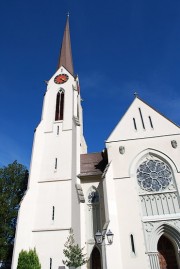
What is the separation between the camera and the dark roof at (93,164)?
59.2ft

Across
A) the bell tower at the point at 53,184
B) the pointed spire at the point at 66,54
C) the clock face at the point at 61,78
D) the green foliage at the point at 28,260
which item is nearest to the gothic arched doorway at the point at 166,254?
the bell tower at the point at 53,184

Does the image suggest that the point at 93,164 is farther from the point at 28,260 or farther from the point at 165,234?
the point at 28,260

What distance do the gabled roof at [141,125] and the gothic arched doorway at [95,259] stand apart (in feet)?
27.2

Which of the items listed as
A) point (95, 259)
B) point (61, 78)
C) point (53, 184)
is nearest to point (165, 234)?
point (95, 259)

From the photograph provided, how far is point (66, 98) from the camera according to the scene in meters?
23.2

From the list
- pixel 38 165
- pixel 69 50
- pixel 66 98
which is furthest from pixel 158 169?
pixel 69 50

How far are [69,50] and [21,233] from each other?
25814 mm

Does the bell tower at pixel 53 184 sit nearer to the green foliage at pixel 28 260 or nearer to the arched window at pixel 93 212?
the green foliage at pixel 28 260

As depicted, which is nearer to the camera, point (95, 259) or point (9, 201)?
point (95, 259)

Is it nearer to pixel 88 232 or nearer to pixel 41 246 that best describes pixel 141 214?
pixel 88 232

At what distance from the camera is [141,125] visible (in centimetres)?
1855

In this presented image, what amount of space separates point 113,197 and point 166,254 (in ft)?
16.5

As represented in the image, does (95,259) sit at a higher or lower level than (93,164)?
lower

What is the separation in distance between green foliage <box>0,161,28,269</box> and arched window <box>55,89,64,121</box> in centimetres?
772
